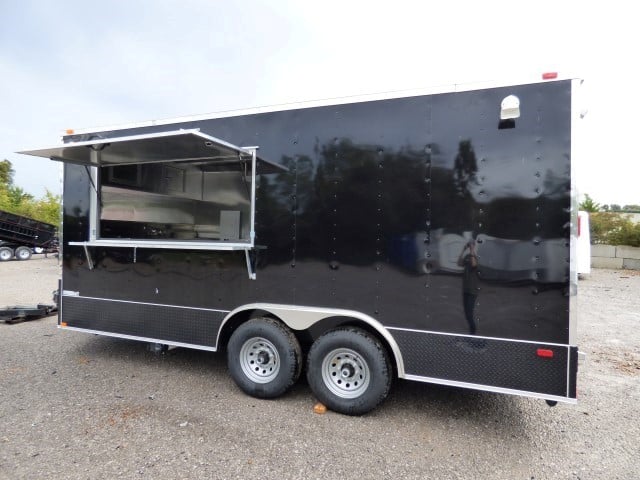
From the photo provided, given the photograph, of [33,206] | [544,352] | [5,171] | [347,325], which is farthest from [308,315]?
[5,171]

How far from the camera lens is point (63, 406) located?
11.6 ft

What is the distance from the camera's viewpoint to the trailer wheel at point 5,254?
17406 mm

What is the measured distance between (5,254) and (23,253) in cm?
77

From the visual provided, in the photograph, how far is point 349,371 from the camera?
3453 millimetres

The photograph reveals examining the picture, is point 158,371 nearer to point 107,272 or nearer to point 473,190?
point 107,272

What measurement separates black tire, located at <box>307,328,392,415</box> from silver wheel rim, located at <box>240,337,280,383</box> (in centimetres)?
42

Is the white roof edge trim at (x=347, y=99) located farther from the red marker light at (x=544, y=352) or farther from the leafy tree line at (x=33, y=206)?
the leafy tree line at (x=33, y=206)

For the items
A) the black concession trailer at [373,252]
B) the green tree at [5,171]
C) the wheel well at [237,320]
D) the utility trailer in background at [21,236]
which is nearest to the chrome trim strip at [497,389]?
the black concession trailer at [373,252]

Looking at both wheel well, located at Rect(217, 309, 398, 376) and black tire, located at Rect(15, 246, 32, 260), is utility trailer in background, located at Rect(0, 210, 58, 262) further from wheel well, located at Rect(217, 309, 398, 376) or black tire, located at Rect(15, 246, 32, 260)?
wheel well, located at Rect(217, 309, 398, 376)

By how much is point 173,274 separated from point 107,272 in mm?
956

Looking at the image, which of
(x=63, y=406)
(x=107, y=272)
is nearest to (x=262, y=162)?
(x=107, y=272)

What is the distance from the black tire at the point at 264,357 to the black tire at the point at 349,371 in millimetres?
199

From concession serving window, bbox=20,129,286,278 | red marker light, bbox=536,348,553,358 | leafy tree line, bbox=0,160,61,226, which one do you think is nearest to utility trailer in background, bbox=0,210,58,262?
leafy tree line, bbox=0,160,61,226

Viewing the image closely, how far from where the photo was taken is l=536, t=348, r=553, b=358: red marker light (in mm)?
2852
